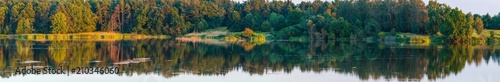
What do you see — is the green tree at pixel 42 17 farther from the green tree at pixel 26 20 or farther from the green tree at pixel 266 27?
the green tree at pixel 266 27

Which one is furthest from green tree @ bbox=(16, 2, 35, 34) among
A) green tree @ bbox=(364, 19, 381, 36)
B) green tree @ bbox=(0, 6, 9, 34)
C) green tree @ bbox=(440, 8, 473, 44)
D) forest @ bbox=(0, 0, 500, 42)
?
green tree @ bbox=(440, 8, 473, 44)

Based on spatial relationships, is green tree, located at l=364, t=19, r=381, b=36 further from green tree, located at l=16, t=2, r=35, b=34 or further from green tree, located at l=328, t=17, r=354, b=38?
green tree, located at l=16, t=2, r=35, b=34

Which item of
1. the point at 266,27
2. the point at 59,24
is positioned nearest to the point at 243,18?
the point at 266,27

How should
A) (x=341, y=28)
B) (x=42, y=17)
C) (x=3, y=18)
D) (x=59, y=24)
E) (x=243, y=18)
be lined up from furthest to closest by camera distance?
(x=243, y=18), (x=42, y=17), (x=3, y=18), (x=59, y=24), (x=341, y=28)

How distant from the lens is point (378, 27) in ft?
274

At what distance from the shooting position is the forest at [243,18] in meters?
80.6

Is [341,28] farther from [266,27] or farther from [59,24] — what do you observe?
[59,24]

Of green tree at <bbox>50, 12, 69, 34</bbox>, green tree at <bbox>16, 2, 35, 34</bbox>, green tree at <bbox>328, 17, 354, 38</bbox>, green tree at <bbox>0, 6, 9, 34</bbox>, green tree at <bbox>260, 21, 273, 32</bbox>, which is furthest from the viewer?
green tree at <bbox>0, 6, 9, 34</bbox>

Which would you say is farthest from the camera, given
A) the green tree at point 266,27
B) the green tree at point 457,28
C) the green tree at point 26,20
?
the green tree at point 26,20

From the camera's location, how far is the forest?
265ft

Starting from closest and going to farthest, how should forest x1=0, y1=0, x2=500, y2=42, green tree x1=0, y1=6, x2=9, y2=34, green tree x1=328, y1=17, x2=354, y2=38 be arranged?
forest x1=0, y1=0, x2=500, y2=42 → green tree x1=328, y1=17, x2=354, y2=38 → green tree x1=0, y1=6, x2=9, y2=34

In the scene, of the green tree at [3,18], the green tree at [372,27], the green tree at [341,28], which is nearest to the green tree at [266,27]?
the green tree at [341,28]

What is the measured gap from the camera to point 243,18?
10600cm

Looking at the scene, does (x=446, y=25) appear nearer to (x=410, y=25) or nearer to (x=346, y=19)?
(x=410, y=25)
